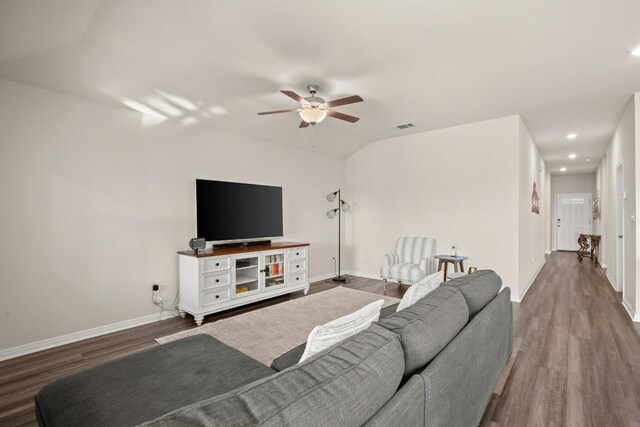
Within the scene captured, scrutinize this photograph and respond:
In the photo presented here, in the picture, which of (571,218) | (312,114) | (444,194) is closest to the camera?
(312,114)

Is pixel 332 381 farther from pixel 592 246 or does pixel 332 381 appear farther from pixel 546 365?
pixel 592 246

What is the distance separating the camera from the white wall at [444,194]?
4.63 metres

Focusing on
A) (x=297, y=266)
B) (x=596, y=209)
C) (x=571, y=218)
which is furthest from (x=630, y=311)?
(x=571, y=218)

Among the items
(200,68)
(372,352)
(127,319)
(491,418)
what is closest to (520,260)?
(491,418)

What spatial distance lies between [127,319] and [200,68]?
288 cm

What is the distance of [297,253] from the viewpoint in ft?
16.2

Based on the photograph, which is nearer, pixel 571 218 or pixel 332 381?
pixel 332 381

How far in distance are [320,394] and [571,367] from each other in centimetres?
281

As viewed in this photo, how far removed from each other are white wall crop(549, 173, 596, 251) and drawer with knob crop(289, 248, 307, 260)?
9.82 metres

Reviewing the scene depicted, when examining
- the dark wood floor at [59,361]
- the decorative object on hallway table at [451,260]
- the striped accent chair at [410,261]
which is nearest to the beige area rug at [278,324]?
the dark wood floor at [59,361]

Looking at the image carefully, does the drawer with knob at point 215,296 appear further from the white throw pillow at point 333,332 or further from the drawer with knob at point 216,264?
the white throw pillow at point 333,332

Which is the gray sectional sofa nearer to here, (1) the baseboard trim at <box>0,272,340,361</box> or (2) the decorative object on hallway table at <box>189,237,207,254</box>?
(2) the decorative object on hallway table at <box>189,237,207,254</box>

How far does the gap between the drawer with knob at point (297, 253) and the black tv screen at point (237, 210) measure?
0.40 meters

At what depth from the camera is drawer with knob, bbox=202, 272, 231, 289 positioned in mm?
3748
